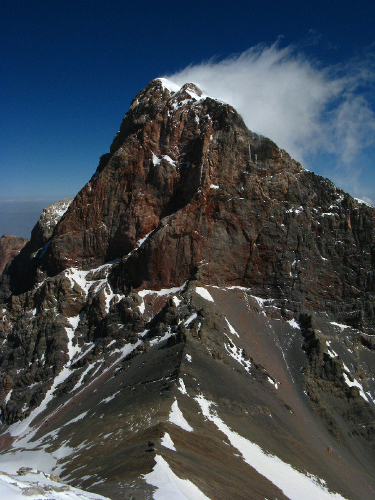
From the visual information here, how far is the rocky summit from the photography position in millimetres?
59719

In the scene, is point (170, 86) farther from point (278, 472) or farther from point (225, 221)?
point (278, 472)

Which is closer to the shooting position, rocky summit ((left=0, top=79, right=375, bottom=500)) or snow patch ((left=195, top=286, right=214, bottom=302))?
rocky summit ((left=0, top=79, right=375, bottom=500))

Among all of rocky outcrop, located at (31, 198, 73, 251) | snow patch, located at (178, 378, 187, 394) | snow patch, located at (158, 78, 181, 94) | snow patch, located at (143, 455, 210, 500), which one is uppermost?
snow patch, located at (158, 78, 181, 94)

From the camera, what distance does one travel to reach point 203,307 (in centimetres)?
8094

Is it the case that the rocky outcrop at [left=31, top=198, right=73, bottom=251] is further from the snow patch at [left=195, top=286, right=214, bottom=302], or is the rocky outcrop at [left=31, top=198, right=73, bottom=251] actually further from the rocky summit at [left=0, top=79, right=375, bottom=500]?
the snow patch at [left=195, top=286, right=214, bottom=302]

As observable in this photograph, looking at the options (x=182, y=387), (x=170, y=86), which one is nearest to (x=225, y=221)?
(x=170, y=86)

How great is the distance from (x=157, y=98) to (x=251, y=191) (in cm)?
3713

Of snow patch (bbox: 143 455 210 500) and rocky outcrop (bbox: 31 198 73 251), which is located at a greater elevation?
rocky outcrop (bbox: 31 198 73 251)

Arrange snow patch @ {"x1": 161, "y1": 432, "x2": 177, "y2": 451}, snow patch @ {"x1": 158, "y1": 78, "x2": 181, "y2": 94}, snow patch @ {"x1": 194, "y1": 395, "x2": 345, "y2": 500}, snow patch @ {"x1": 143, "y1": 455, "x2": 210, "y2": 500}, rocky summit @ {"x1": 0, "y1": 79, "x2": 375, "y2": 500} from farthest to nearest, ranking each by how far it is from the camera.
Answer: snow patch @ {"x1": 158, "y1": 78, "x2": 181, "y2": 94}, rocky summit @ {"x1": 0, "y1": 79, "x2": 375, "y2": 500}, snow patch @ {"x1": 194, "y1": 395, "x2": 345, "y2": 500}, snow patch @ {"x1": 161, "y1": 432, "x2": 177, "y2": 451}, snow patch @ {"x1": 143, "y1": 455, "x2": 210, "y2": 500}

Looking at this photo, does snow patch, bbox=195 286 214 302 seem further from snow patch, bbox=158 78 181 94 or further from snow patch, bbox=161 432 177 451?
snow patch, bbox=158 78 181 94

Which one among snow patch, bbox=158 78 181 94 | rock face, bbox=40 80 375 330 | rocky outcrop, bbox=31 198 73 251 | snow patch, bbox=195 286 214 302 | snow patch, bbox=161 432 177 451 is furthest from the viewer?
rocky outcrop, bbox=31 198 73 251

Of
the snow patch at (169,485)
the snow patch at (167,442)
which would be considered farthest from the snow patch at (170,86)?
the snow patch at (169,485)

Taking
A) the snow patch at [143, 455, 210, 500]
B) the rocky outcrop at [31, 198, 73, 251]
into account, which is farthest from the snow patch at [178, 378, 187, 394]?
the rocky outcrop at [31, 198, 73, 251]

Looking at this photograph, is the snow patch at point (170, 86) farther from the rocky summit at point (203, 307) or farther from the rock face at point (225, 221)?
the rock face at point (225, 221)
